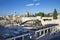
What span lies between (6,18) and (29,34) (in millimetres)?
542

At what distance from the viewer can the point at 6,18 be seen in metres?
2.56

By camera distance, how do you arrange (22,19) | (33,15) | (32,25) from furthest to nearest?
(33,15) → (22,19) → (32,25)

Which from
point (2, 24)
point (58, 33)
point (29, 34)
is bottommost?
point (58, 33)

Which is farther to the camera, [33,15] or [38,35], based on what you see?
[33,15]

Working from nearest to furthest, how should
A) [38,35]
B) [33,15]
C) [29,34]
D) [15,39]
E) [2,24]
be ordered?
1. [15,39]
2. [29,34]
3. [2,24]
4. [38,35]
5. [33,15]

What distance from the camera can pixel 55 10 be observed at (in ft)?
12.3

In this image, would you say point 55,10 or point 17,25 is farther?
point 55,10

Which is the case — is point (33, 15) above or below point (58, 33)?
above

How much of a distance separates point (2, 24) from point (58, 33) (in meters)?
1.68

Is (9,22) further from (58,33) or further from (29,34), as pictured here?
(58,33)

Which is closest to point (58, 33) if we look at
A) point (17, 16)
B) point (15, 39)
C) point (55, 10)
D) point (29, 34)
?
point (55, 10)

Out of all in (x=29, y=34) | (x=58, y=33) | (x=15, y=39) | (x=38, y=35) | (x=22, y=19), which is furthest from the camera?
(x=58, y=33)

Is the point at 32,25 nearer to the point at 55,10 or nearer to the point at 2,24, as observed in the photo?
the point at 2,24

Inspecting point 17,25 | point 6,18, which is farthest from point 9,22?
point 17,25
